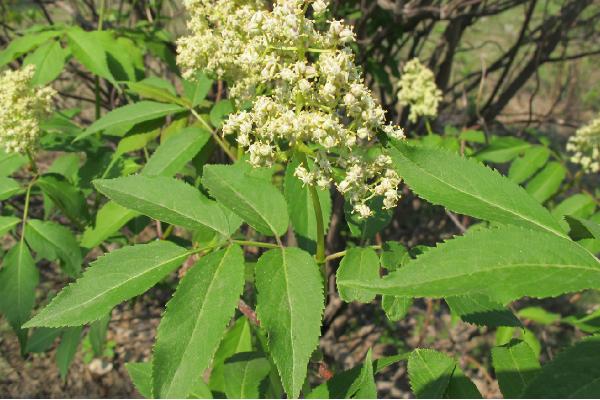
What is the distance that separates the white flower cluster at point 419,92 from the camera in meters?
3.16

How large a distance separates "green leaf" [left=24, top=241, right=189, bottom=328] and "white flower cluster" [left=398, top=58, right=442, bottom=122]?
2.25 metres

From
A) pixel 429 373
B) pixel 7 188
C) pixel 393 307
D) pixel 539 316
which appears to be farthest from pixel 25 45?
pixel 539 316

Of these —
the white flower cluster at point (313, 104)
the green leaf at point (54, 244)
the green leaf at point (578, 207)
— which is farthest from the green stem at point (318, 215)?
the green leaf at point (578, 207)

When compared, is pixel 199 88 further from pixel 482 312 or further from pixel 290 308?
pixel 482 312

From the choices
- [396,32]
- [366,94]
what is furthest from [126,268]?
[396,32]

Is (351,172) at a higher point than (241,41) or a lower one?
lower

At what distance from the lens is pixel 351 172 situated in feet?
4.35

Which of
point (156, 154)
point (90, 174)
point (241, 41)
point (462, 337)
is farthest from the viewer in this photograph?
point (462, 337)

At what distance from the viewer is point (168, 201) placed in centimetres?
139

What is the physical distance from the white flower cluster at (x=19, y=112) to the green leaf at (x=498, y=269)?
1854mm

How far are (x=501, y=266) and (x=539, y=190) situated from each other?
2.22m

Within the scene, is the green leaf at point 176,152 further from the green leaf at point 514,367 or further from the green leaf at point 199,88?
the green leaf at point 514,367

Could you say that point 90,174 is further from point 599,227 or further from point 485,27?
point 485,27

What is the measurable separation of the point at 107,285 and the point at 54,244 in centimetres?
110
